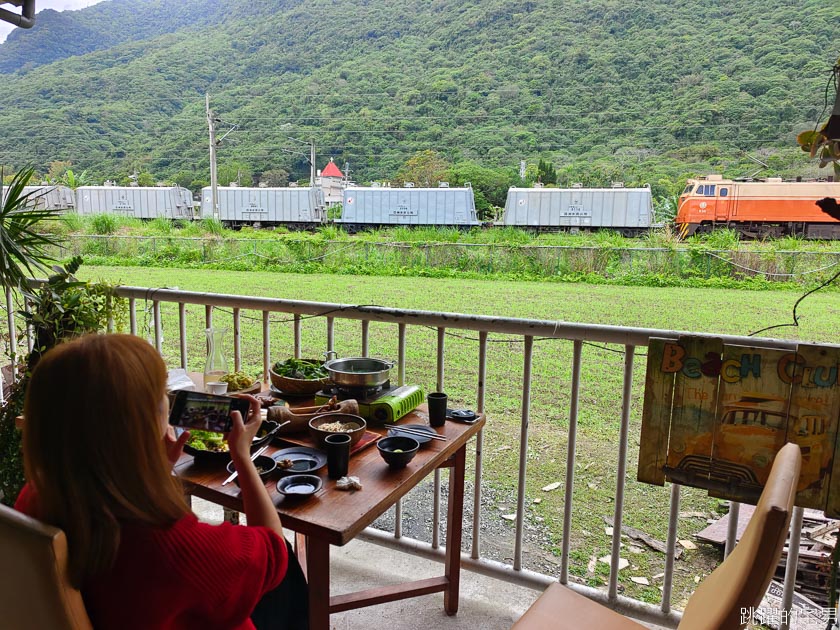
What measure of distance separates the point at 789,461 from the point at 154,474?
1.01 metres

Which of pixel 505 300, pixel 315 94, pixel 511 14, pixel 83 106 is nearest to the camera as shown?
pixel 505 300

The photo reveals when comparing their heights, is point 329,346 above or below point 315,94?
below

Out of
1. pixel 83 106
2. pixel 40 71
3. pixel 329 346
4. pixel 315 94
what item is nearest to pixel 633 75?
pixel 315 94

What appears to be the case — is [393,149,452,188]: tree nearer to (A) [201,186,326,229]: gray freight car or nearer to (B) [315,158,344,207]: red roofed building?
(B) [315,158,344,207]: red roofed building

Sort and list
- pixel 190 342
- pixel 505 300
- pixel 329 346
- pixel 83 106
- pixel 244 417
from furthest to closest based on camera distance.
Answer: pixel 83 106 < pixel 505 300 < pixel 190 342 < pixel 329 346 < pixel 244 417

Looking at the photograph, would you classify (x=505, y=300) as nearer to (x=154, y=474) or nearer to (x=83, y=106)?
(x=154, y=474)

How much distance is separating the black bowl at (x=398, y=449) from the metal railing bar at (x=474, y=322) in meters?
0.55

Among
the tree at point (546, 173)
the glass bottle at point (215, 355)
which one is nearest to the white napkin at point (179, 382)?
the glass bottle at point (215, 355)

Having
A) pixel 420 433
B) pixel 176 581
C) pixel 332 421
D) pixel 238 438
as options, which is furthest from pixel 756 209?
pixel 176 581

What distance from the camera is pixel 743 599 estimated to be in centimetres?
72

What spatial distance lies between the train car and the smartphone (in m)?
21.0

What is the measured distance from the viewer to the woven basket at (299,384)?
1760 millimetres

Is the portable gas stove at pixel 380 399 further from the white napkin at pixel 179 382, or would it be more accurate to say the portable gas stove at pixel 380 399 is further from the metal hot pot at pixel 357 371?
the white napkin at pixel 179 382

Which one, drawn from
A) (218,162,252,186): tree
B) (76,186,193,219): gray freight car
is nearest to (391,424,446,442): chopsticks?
(76,186,193,219): gray freight car
